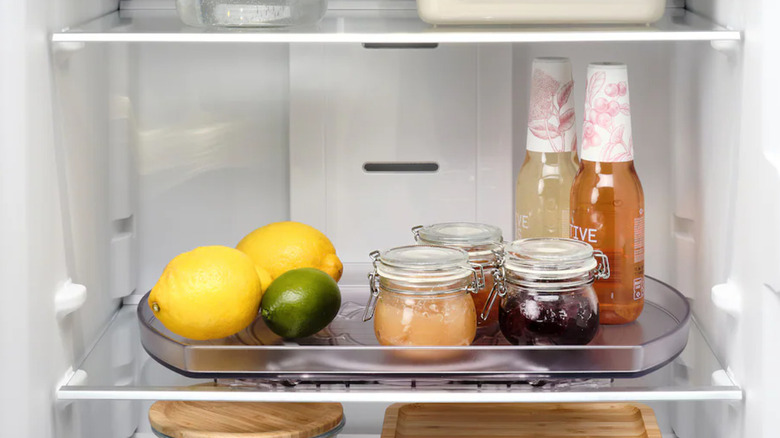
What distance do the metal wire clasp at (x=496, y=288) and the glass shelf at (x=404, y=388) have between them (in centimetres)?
9

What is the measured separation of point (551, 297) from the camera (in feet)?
3.38

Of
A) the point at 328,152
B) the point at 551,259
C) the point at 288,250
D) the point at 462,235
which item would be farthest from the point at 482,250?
the point at 328,152

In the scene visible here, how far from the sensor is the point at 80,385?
3.44 ft

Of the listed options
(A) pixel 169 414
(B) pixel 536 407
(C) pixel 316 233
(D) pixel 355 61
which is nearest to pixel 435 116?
(D) pixel 355 61

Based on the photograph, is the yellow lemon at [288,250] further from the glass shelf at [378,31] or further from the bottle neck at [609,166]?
the bottle neck at [609,166]

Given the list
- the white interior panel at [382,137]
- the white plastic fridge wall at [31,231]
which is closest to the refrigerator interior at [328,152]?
the white interior panel at [382,137]

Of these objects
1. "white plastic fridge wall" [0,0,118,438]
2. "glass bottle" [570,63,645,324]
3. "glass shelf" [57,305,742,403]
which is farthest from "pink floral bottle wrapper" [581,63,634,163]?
"white plastic fridge wall" [0,0,118,438]

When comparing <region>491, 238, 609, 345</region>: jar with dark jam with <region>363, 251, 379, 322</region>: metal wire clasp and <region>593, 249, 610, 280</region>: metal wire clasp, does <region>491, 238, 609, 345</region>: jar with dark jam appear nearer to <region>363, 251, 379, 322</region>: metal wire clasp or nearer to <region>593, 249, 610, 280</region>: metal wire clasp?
<region>593, 249, 610, 280</region>: metal wire clasp

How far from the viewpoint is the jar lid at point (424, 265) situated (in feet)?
3.31

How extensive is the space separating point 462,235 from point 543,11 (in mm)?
277

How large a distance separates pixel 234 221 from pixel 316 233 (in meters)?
0.26

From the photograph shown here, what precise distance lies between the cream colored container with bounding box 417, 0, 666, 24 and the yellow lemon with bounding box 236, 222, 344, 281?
1.03 ft

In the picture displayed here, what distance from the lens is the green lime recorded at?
3.48 ft

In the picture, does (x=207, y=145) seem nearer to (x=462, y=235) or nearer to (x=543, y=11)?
(x=462, y=235)
